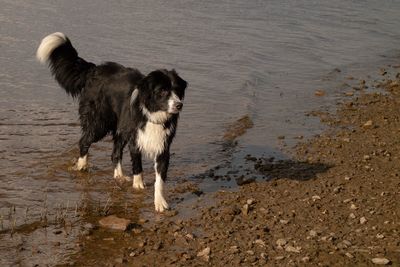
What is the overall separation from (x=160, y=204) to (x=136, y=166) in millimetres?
834

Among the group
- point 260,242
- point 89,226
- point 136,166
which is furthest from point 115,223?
point 260,242

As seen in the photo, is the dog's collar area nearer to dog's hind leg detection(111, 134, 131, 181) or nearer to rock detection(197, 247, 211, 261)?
dog's hind leg detection(111, 134, 131, 181)

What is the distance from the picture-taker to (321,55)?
16047 mm

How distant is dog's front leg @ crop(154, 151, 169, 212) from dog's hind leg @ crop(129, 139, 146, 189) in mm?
A: 361

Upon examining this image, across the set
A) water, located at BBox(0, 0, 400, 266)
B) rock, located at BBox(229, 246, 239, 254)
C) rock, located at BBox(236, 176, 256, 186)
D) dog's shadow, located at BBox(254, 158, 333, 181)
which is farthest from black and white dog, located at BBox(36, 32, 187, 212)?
dog's shadow, located at BBox(254, 158, 333, 181)

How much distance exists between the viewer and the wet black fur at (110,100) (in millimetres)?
7141

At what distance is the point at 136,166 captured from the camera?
7492mm

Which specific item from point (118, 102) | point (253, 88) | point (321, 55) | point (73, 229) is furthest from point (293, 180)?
point (321, 55)

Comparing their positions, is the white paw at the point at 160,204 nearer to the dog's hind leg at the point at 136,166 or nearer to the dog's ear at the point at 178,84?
the dog's hind leg at the point at 136,166

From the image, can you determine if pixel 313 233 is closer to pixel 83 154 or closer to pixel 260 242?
pixel 260 242

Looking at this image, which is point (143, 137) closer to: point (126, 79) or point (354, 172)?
point (126, 79)

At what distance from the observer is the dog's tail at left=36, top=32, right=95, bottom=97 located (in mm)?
7879

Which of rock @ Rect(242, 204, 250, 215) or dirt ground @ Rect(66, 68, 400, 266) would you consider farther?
rock @ Rect(242, 204, 250, 215)

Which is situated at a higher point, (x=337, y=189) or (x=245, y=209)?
(x=337, y=189)
